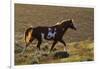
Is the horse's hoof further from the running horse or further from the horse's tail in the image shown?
the horse's tail

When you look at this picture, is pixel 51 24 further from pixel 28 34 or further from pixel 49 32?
pixel 28 34

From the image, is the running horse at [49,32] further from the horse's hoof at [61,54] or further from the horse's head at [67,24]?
the horse's hoof at [61,54]

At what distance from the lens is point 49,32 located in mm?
2506

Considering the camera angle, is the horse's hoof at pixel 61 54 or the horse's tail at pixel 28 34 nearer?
the horse's tail at pixel 28 34

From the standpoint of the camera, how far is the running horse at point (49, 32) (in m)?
2.43

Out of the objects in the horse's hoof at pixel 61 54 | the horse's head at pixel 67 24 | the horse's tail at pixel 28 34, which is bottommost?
the horse's hoof at pixel 61 54

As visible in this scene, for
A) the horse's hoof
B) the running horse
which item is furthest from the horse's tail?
the horse's hoof

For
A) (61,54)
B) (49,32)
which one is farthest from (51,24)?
(61,54)

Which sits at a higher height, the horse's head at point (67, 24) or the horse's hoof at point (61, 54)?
the horse's head at point (67, 24)

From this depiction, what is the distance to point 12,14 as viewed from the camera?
2346mm

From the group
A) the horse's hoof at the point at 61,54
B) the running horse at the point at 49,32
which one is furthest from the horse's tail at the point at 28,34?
the horse's hoof at the point at 61,54

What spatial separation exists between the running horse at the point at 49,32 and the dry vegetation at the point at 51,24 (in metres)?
0.04

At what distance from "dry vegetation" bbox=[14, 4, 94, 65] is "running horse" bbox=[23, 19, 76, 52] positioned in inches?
1.7

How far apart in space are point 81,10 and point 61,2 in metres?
0.30
